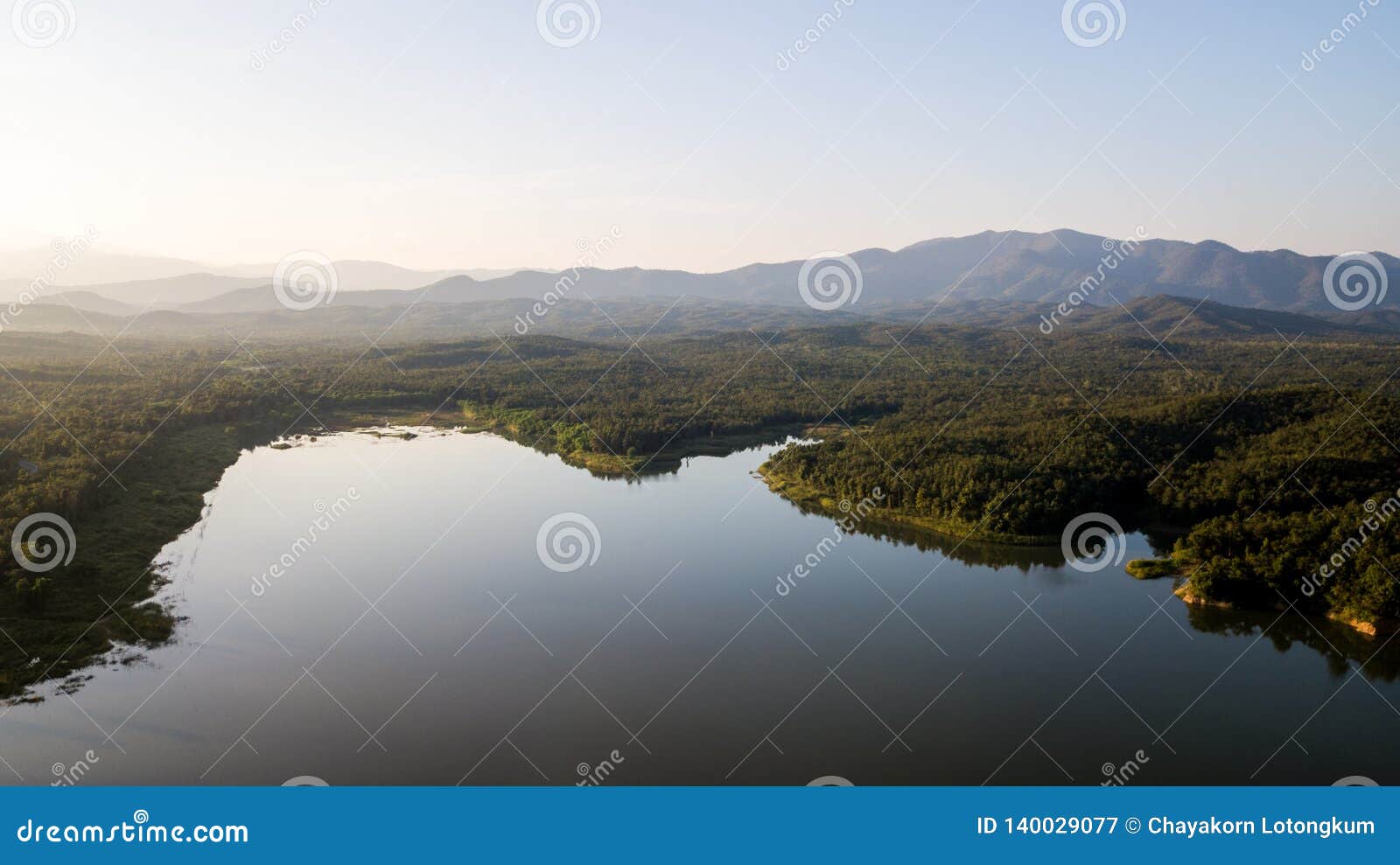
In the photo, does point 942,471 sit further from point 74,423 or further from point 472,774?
point 74,423

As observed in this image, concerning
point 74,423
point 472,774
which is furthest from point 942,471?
point 74,423

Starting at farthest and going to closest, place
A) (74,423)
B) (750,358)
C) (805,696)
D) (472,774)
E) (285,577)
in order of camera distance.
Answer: (750,358), (74,423), (285,577), (805,696), (472,774)

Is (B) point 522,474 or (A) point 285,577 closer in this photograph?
(A) point 285,577

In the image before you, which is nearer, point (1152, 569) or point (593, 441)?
point (1152, 569)
